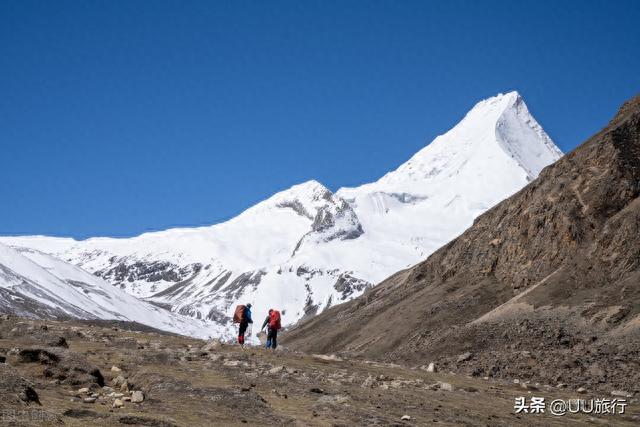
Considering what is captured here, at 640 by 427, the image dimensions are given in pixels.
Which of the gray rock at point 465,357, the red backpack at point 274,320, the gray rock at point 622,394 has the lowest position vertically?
the gray rock at point 622,394

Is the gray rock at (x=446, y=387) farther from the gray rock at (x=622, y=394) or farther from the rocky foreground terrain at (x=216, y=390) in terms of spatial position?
the gray rock at (x=622, y=394)

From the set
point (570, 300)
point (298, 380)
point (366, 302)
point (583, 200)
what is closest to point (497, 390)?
point (298, 380)

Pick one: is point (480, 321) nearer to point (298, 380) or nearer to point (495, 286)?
point (495, 286)

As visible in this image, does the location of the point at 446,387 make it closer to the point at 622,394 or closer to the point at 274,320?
the point at 274,320

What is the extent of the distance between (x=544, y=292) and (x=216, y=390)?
169ft

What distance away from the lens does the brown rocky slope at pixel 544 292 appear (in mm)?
50750

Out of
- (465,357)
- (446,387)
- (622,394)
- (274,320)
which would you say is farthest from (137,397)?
(465,357)

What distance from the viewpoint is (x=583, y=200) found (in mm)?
79062

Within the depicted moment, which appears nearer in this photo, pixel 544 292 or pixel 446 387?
pixel 446 387

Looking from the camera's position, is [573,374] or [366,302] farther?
[366,302]

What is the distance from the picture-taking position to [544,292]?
67.8m

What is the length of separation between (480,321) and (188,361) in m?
44.6

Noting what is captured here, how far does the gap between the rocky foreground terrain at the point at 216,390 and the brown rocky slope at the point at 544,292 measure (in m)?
18.1

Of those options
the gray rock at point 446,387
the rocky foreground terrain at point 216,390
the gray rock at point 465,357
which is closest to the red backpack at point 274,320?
the rocky foreground terrain at point 216,390
